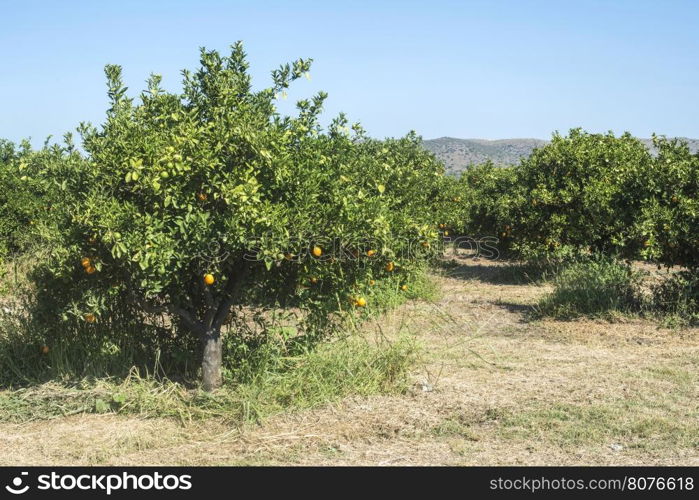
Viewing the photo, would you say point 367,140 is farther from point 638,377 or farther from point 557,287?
point 638,377

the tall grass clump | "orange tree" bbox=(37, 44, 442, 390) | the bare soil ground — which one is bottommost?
the bare soil ground

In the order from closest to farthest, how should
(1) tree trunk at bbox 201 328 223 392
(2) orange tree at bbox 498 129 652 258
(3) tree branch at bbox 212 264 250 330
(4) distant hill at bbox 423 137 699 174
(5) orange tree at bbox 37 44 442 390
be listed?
(5) orange tree at bbox 37 44 442 390 → (3) tree branch at bbox 212 264 250 330 → (1) tree trunk at bbox 201 328 223 392 → (2) orange tree at bbox 498 129 652 258 → (4) distant hill at bbox 423 137 699 174

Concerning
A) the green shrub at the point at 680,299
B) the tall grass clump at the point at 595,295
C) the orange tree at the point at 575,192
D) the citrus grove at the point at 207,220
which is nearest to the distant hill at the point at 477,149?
the orange tree at the point at 575,192

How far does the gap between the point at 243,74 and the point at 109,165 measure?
131cm

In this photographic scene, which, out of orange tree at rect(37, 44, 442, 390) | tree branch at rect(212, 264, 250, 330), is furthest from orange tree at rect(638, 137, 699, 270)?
tree branch at rect(212, 264, 250, 330)

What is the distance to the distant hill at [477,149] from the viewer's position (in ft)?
202

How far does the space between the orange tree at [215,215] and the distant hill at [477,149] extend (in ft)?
172

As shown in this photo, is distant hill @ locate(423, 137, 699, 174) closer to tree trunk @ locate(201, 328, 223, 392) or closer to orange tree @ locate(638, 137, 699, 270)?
orange tree @ locate(638, 137, 699, 270)

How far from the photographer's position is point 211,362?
5992mm

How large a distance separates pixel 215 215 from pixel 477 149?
2492 inches

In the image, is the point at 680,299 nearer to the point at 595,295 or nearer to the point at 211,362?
the point at 595,295

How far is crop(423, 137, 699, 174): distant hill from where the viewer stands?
61.5 m

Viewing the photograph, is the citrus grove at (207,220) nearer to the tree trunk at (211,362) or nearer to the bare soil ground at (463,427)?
the tree trunk at (211,362)
